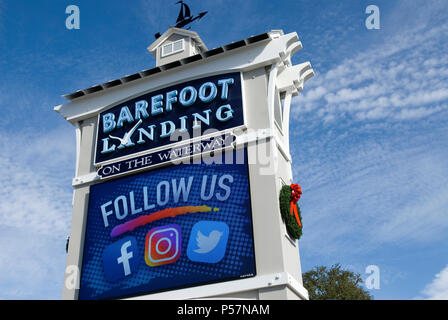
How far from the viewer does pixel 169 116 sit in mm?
17969

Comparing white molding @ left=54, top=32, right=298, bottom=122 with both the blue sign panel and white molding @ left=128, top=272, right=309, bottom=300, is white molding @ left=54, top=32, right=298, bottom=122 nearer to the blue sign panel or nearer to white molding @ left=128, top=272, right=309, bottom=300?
the blue sign panel

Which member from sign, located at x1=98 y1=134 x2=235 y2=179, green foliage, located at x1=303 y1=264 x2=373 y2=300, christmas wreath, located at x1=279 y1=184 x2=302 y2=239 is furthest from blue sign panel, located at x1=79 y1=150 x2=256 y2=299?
green foliage, located at x1=303 y1=264 x2=373 y2=300

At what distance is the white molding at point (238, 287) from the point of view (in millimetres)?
13648

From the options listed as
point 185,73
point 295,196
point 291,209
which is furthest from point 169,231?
point 185,73

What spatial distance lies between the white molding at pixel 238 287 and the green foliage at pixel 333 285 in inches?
889

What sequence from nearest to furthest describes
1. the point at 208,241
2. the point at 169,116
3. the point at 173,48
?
the point at 208,241
the point at 169,116
the point at 173,48

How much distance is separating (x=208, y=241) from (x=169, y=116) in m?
5.28

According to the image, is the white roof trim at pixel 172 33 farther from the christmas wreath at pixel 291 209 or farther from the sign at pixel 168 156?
the christmas wreath at pixel 291 209

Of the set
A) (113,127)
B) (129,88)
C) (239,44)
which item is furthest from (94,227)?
(239,44)

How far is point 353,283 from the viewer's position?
120 feet

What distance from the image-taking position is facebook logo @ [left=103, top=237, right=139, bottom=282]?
52.1 feet

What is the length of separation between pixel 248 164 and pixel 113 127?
6.06m

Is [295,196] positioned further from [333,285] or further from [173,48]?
[333,285]
